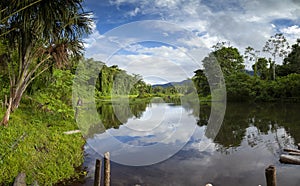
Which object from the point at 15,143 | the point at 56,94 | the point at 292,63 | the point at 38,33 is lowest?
the point at 15,143

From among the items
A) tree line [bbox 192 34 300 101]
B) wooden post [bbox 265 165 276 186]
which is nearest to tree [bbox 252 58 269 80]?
tree line [bbox 192 34 300 101]

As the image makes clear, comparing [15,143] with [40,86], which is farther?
[40,86]

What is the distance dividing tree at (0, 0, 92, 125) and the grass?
0.69m

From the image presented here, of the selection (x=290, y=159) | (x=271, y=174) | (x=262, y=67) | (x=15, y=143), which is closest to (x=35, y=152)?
(x=15, y=143)

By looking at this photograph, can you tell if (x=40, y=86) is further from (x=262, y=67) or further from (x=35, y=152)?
(x=262, y=67)

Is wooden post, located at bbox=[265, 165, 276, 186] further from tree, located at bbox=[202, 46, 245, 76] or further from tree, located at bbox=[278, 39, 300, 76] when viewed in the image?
tree, located at bbox=[278, 39, 300, 76]

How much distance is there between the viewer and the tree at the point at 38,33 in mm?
5994

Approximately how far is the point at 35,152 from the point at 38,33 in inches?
121

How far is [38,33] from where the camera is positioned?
6.84 meters

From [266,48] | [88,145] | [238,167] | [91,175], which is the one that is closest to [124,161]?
[91,175]

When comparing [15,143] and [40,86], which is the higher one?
[40,86]

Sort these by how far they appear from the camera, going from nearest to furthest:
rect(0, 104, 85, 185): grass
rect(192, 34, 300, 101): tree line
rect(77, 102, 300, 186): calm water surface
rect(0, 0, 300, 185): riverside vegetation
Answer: rect(0, 104, 85, 185): grass < rect(0, 0, 300, 185): riverside vegetation < rect(77, 102, 300, 186): calm water surface < rect(192, 34, 300, 101): tree line

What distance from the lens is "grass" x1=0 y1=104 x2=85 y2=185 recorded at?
5.25m

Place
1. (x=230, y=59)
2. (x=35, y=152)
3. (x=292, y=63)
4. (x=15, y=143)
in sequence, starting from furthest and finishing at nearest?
Result: 1. (x=230, y=59)
2. (x=292, y=63)
3. (x=35, y=152)
4. (x=15, y=143)
